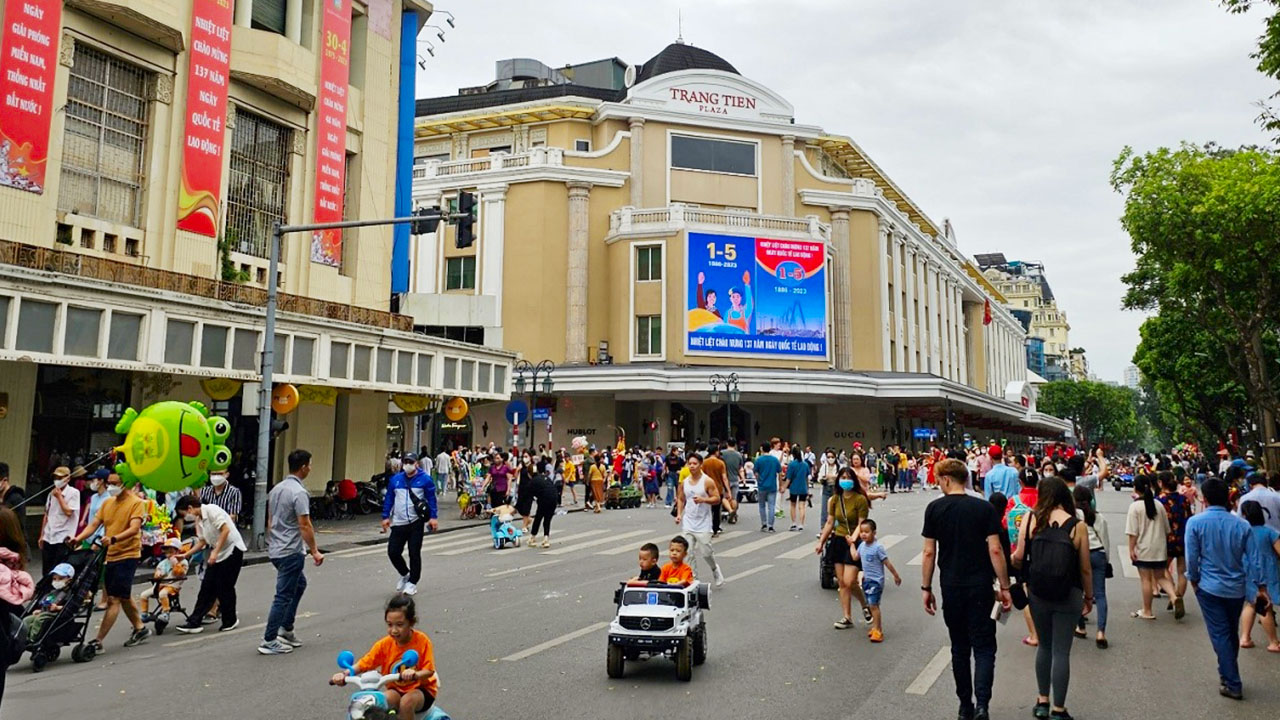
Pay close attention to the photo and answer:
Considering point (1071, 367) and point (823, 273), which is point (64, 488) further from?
point (1071, 367)

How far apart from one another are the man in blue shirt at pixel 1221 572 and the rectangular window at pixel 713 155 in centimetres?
4256

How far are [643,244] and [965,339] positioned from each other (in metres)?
41.1

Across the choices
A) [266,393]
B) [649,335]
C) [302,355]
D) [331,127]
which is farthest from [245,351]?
[649,335]

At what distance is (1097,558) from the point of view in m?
8.79

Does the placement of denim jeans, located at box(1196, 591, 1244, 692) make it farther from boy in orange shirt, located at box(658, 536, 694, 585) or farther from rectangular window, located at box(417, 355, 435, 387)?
rectangular window, located at box(417, 355, 435, 387)

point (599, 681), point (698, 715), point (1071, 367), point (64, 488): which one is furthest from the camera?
point (1071, 367)

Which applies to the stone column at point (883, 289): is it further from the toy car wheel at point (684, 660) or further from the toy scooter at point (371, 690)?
the toy scooter at point (371, 690)

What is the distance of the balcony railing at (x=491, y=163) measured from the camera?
154ft

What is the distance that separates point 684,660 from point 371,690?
291 cm

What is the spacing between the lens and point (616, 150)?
48.0 meters

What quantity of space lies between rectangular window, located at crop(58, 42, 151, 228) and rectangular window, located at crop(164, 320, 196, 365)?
10.5 feet

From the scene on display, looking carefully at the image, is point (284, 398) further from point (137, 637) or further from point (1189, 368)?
point (1189, 368)

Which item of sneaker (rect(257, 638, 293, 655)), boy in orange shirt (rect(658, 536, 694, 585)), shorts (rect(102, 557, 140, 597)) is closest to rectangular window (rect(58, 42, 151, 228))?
shorts (rect(102, 557, 140, 597))

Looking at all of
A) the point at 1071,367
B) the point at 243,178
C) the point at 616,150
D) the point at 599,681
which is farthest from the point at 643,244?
the point at 1071,367
